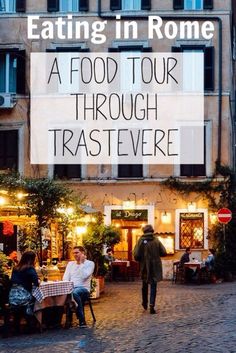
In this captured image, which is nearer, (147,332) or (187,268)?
(147,332)

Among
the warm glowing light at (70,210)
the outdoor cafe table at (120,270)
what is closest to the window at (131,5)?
the outdoor cafe table at (120,270)

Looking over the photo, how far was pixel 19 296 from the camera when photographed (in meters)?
14.5

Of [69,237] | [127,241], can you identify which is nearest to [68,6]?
[127,241]

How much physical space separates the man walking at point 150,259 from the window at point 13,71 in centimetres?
1874

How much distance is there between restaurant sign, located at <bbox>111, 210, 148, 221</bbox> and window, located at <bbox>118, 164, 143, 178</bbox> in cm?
145

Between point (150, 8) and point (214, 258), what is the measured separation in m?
11.2

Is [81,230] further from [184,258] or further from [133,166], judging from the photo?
[133,166]

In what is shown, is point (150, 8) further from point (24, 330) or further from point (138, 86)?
point (24, 330)

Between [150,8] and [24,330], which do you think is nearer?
[24,330]

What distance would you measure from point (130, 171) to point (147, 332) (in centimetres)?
2102

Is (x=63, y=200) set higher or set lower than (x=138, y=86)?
lower

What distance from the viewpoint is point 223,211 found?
31219 mm

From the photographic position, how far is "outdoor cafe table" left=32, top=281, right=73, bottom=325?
1462 centimetres

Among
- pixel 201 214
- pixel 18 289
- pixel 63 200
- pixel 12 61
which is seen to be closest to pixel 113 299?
pixel 63 200
